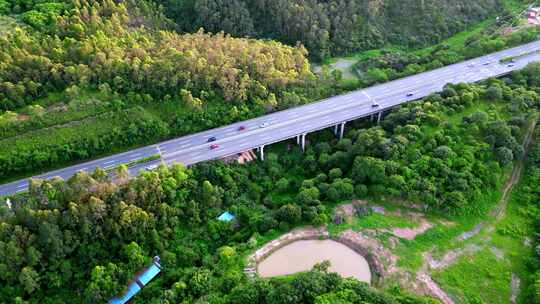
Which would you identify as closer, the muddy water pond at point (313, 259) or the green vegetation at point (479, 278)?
the green vegetation at point (479, 278)

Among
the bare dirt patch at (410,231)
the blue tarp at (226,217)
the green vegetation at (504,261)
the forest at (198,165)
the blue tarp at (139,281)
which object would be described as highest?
the forest at (198,165)

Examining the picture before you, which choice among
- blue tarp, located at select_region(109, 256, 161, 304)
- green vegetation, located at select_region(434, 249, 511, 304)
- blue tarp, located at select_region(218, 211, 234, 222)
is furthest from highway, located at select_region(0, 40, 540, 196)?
green vegetation, located at select_region(434, 249, 511, 304)

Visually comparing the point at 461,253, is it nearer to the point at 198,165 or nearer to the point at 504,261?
the point at 504,261

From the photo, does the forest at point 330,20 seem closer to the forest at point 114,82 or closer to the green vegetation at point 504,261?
the forest at point 114,82

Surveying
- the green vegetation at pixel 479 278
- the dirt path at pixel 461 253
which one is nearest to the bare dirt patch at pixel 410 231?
the dirt path at pixel 461 253

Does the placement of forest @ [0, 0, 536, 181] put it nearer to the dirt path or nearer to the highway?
the highway

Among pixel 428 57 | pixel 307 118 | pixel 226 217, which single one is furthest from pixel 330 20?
pixel 226 217

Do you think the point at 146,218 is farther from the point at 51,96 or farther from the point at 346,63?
the point at 346,63

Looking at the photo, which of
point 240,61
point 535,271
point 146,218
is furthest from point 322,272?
point 240,61
